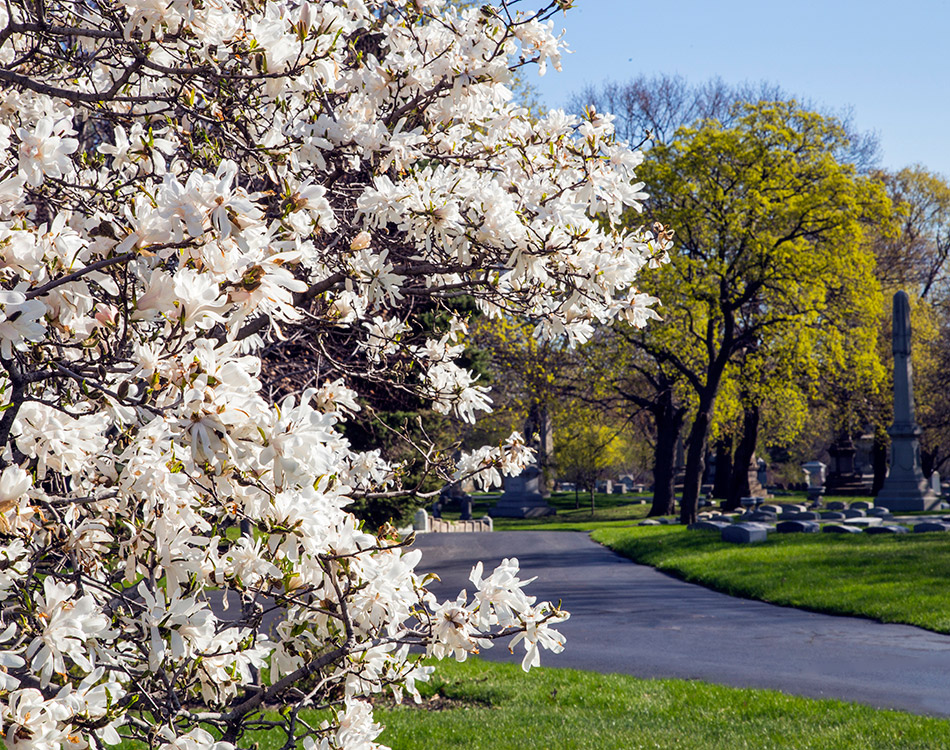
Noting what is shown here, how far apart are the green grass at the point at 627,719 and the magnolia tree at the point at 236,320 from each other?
2827 mm

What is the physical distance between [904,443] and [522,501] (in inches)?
620

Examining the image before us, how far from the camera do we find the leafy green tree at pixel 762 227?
73.1 ft

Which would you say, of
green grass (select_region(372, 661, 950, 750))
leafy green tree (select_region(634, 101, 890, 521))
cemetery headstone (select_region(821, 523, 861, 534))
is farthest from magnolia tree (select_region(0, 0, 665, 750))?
leafy green tree (select_region(634, 101, 890, 521))

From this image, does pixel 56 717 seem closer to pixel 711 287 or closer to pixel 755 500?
pixel 711 287

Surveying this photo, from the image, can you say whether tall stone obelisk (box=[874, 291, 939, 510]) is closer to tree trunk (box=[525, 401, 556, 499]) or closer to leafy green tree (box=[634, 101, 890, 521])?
leafy green tree (box=[634, 101, 890, 521])

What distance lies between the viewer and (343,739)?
2848mm

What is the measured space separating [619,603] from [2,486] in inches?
464

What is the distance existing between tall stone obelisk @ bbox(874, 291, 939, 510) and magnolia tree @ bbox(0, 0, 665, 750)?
86.0 feet

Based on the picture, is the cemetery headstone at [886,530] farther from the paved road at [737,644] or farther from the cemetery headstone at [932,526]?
the paved road at [737,644]

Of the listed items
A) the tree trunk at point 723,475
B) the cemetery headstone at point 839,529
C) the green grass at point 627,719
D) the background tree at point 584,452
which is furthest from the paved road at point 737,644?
the tree trunk at point 723,475

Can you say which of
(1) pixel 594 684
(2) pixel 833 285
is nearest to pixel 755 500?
(2) pixel 833 285

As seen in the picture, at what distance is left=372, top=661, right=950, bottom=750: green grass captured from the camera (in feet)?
20.3

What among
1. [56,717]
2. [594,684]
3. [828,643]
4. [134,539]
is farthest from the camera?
[828,643]

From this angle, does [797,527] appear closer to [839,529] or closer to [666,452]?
[839,529]
